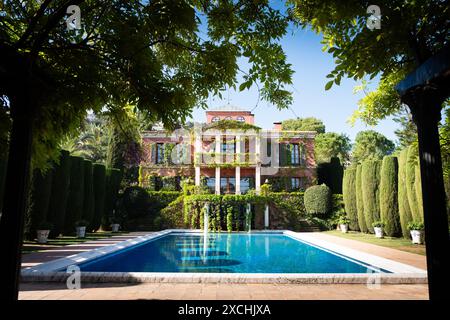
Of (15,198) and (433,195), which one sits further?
(433,195)

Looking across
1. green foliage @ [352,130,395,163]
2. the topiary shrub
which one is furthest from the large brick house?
green foliage @ [352,130,395,163]

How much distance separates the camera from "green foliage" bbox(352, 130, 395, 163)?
45.1 meters

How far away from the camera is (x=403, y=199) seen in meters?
13.2

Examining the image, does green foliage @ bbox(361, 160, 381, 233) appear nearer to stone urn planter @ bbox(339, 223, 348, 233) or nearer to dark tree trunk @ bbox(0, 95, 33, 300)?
stone urn planter @ bbox(339, 223, 348, 233)

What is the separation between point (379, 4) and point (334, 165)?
24.6 meters

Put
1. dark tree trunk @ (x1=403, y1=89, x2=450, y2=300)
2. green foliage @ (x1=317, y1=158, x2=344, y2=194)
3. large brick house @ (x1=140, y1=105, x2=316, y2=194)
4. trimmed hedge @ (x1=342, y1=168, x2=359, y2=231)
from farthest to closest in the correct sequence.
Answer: large brick house @ (x1=140, y1=105, x2=316, y2=194) < green foliage @ (x1=317, y1=158, x2=344, y2=194) < trimmed hedge @ (x1=342, y1=168, x2=359, y2=231) < dark tree trunk @ (x1=403, y1=89, x2=450, y2=300)

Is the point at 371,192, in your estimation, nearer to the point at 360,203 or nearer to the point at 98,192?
the point at 360,203

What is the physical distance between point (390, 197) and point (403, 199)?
1.19m

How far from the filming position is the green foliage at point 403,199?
1302 cm

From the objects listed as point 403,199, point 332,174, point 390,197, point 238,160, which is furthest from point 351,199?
point 238,160

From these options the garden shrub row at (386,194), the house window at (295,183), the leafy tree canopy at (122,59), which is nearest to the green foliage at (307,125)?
the house window at (295,183)

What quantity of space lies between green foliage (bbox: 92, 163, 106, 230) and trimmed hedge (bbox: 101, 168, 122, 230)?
1268 millimetres

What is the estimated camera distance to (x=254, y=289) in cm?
533

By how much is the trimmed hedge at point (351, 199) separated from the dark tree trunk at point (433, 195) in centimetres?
1677
